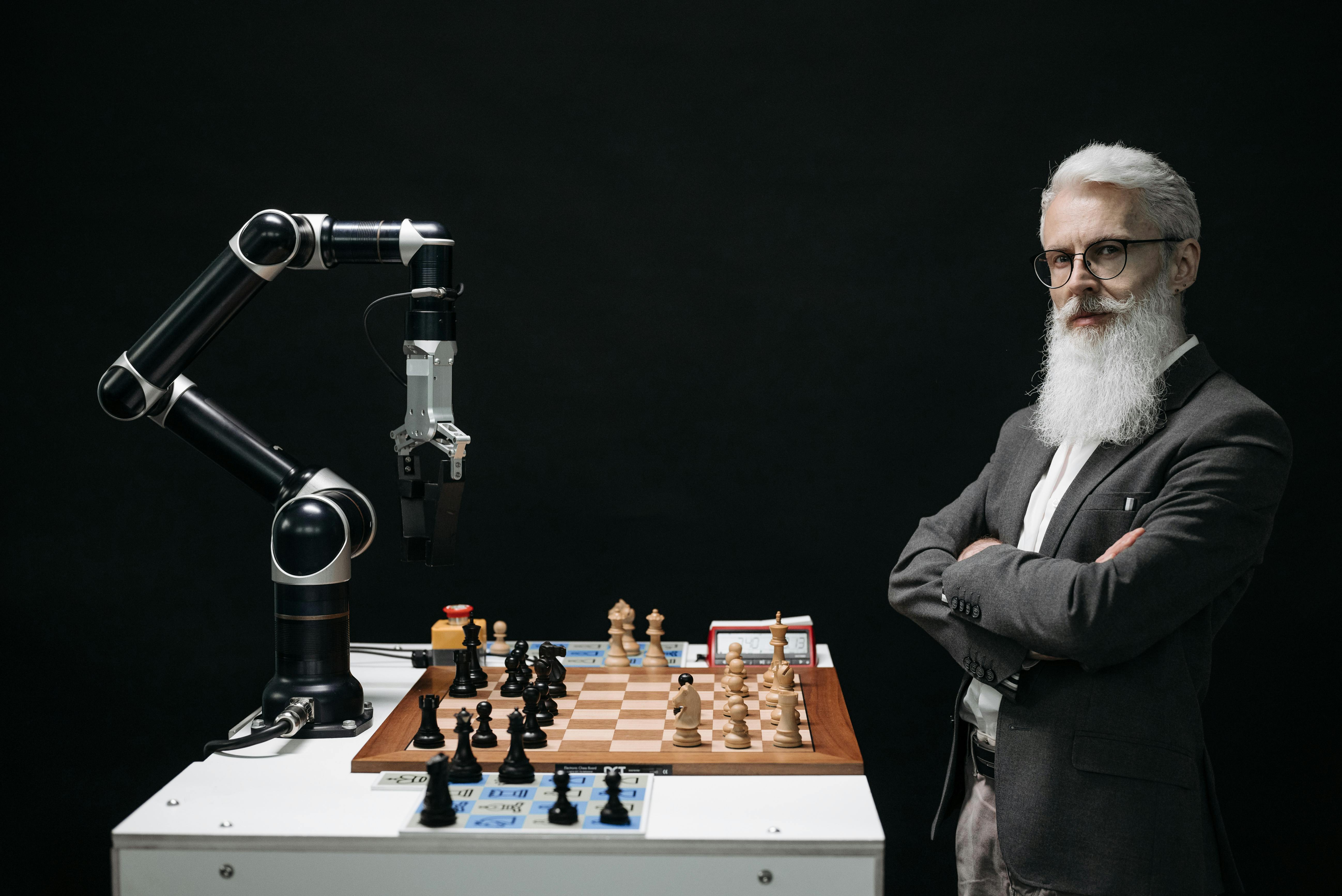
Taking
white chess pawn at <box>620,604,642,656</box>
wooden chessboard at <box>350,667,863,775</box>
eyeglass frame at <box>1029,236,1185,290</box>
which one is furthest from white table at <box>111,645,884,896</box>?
eyeglass frame at <box>1029,236,1185,290</box>

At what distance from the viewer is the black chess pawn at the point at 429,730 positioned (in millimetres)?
2027

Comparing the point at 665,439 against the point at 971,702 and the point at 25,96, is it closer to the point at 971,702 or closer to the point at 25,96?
the point at 971,702

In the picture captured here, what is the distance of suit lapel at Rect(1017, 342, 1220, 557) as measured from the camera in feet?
6.61

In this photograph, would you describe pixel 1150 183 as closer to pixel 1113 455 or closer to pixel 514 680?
pixel 1113 455

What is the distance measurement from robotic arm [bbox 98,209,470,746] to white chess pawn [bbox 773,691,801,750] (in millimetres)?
747

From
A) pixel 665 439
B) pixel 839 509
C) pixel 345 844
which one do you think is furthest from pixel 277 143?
pixel 345 844

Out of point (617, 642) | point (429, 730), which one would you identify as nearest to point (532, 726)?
point (429, 730)

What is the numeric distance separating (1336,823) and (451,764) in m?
2.81

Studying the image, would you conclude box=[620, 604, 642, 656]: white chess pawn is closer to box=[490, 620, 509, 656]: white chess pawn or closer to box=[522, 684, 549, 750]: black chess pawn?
box=[490, 620, 509, 656]: white chess pawn

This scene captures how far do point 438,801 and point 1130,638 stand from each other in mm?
1163

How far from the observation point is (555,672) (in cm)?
242

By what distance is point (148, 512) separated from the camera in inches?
135

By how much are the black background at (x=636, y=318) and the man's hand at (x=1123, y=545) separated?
142 cm

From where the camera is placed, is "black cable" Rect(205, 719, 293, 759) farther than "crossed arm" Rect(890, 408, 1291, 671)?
Yes
